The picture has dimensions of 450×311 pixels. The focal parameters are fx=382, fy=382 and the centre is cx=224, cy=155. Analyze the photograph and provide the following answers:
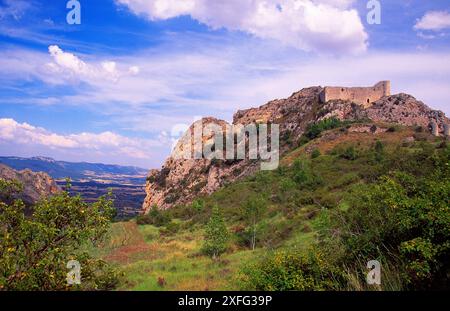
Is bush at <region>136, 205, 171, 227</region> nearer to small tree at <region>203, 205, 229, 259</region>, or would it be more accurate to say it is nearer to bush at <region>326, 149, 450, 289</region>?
small tree at <region>203, 205, 229, 259</region>

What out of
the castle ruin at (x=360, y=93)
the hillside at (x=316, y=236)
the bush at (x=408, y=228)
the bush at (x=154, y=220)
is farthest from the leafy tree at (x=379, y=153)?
the castle ruin at (x=360, y=93)

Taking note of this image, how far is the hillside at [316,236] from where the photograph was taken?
870 centimetres

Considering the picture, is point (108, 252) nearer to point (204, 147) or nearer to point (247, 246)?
point (247, 246)

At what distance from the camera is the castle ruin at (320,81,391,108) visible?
7876 cm

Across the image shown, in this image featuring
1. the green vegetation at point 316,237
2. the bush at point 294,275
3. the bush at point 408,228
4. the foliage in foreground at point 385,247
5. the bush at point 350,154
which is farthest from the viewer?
the bush at point 350,154

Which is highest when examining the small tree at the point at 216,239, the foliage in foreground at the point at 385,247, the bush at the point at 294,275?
the foliage in foreground at the point at 385,247

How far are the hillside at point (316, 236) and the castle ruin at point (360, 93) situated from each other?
99.5 feet

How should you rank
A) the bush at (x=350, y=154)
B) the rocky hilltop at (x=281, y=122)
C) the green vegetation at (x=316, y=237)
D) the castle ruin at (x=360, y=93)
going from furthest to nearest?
the castle ruin at (x=360, y=93), the rocky hilltop at (x=281, y=122), the bush at (x=350, y=154), the green vegetation at (x=316, y=237)

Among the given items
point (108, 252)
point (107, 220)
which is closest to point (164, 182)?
point (108, 252)

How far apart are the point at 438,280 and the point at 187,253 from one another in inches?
718

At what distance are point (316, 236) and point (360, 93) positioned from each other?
69.7m

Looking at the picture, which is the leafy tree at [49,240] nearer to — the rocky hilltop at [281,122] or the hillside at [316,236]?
the hillside at [316,236]

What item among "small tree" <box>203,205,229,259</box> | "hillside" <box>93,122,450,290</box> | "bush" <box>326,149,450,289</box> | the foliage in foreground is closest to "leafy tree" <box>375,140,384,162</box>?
"hillside" <box>93,122,450,290</box>
